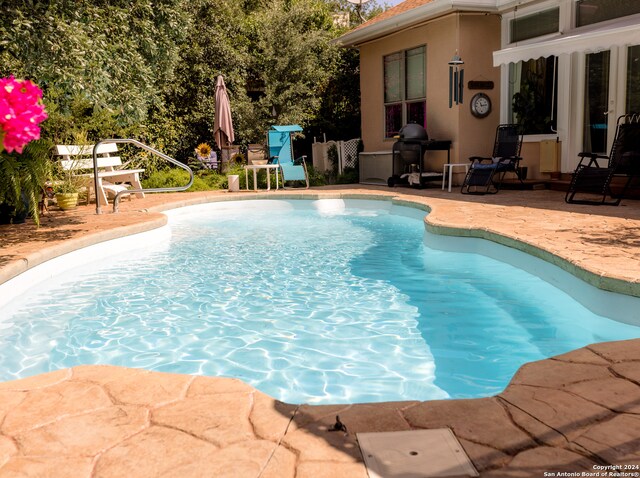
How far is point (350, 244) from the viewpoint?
820 cm

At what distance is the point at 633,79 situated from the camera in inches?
376

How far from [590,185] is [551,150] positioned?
263 cm

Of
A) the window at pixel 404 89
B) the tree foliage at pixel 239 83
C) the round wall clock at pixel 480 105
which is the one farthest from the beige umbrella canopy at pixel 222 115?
the round wall clock at pixel 480 105

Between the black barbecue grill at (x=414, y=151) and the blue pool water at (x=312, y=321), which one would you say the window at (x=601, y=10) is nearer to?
the black barbecue grill at (x=414, y=151)

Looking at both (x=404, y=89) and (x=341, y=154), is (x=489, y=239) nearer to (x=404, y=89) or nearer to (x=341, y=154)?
(x=404, y=89)

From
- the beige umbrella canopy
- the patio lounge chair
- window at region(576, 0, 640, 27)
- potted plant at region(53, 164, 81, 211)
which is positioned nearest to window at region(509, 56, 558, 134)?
window at region(576, 0, 640, 27)

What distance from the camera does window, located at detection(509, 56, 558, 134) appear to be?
36.4 feet

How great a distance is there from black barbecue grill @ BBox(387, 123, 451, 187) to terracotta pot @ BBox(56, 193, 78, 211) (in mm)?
6615

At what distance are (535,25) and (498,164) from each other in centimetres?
314

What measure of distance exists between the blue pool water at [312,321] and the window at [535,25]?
236 inches

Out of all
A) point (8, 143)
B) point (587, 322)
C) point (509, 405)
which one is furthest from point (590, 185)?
point (8, 143)

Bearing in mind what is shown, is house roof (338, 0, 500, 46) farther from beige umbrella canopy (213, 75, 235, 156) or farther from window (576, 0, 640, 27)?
beige umbrella canopy (213, 75, 235, 156)

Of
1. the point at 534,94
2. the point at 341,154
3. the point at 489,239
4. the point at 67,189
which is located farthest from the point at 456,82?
the point at 67,189

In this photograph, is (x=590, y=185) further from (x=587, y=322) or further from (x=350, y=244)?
(x=587, y=322)
